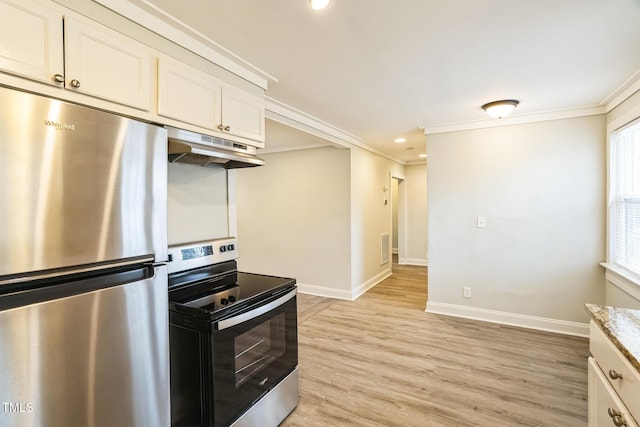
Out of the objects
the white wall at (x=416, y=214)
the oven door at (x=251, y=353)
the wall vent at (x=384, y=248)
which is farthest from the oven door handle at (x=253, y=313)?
the white wall at (x=416, y=214)

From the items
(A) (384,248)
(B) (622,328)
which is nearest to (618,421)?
(B) (622,328)

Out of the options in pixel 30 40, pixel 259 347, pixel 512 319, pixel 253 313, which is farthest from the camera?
pixel 512 319

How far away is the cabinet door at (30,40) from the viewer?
1146 millimetres

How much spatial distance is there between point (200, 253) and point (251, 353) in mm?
742

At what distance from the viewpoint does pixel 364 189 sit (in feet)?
17.2

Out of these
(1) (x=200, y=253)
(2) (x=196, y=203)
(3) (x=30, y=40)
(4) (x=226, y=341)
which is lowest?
(4) (x=226, y=341)

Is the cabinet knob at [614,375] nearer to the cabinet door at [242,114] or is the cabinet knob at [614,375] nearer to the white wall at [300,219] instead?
the cabinet door at [242,114]

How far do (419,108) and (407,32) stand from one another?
1.57 meters

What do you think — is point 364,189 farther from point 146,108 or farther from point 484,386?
point 146,108

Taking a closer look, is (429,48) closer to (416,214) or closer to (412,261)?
(416,214)

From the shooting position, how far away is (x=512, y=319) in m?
3.77

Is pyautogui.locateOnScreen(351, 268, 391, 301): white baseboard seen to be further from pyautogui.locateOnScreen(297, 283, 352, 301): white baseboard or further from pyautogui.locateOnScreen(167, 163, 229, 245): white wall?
pyautogui.locateOnScreen(167, 163, 229, 245): white wall

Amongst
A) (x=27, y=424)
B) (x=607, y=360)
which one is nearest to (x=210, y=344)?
(x=27, y=424)

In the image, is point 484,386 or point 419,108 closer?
point 484,386
